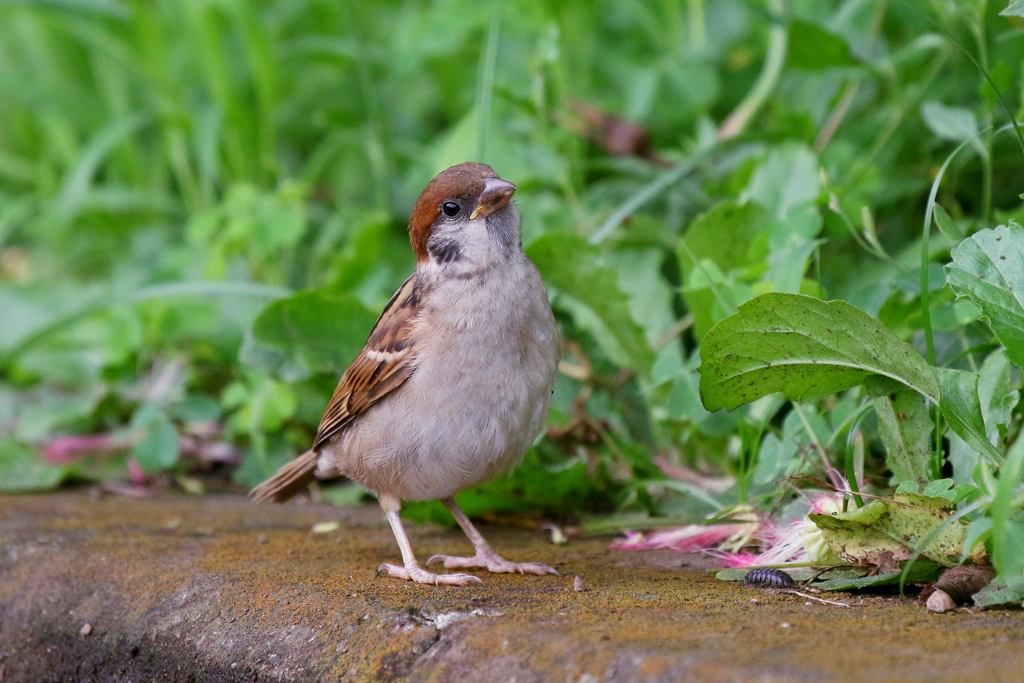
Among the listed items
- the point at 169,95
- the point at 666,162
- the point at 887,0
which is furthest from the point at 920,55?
the point at 169,95

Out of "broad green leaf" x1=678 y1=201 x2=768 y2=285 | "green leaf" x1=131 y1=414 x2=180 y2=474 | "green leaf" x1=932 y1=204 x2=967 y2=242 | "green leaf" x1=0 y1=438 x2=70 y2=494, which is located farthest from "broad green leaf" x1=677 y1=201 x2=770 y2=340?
"green leaf" x1=0 y1=438 x2=70 y2=494

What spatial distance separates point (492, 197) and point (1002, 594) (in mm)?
1588

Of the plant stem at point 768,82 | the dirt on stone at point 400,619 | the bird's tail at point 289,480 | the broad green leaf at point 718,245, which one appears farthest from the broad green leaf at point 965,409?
the plant stem at point 768,82

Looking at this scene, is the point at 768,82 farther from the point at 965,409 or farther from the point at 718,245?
the point at 965,409

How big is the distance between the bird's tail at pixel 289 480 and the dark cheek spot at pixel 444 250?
82 cm

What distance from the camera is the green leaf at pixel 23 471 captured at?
3.93 meters

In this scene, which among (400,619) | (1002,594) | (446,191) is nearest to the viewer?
(1002,594)

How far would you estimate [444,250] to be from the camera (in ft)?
9.55

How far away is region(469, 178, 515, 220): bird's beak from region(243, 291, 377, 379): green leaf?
0.78 meters

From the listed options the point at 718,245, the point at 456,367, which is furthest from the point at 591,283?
the point at 456,367

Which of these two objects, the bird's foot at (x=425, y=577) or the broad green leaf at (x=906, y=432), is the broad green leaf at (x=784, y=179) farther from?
the bird's foot at (x=425, y=577)

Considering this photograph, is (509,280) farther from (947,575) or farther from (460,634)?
(947,575)

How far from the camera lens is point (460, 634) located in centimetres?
196

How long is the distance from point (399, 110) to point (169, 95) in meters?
1.33
